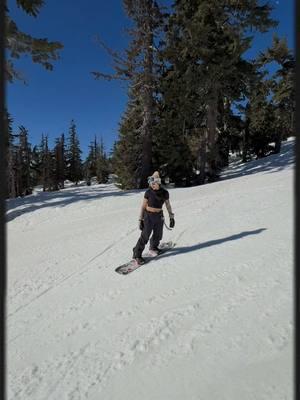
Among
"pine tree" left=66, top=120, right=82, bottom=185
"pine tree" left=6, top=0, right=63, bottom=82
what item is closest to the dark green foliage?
"pine tree" left=66, top=120, right=82, bottom=185

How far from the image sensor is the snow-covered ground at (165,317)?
9.49ft

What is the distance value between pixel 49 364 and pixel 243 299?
272 centimetres

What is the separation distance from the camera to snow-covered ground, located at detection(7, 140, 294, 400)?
2.89 meters

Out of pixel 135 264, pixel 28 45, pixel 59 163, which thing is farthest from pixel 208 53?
pixel 59 163

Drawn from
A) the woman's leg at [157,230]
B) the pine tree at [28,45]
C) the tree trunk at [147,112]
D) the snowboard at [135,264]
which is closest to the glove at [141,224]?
the woman's leg at [157,230]

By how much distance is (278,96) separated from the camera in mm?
23797

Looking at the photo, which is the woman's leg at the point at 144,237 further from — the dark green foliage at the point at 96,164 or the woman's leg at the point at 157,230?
the dark green foliage at the point at 96,164

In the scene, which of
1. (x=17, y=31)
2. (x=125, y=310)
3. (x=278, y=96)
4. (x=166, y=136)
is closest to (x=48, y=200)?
(x=166, y=136)

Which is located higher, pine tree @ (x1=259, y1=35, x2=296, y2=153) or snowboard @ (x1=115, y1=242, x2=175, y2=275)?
pine tree @ (x1=259, y1=35, x2=296, y2=153)

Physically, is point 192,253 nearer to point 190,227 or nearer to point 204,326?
point 190,227

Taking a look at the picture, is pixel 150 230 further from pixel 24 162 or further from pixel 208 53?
pixel 24 162

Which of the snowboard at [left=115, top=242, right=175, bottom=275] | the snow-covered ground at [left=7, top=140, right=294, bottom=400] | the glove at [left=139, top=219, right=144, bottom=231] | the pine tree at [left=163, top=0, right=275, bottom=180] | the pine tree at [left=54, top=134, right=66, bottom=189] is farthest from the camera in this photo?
the pine tree at [left=54, top=134, right=66, bottom=189]

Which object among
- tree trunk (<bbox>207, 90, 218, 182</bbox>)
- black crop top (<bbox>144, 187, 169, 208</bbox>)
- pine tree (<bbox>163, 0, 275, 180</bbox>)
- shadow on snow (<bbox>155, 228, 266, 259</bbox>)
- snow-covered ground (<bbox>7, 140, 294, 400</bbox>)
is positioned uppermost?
pine tree (<bbox>163, 0, 275, 180</bbox>)

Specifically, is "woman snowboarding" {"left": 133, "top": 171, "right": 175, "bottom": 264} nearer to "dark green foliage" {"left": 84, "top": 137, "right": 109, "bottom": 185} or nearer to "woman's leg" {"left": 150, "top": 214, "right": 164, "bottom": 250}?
"woman's leg" {"left": 150, "top": 214, "right": 164, "bottom": 250}
